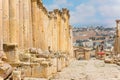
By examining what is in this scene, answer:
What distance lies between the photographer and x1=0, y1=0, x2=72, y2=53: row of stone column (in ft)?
60.3

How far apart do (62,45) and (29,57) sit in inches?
1233

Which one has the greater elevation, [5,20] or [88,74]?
[5,20]

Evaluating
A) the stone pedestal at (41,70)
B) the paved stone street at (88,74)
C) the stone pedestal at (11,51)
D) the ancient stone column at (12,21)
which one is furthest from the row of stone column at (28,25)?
the paved stone street at (88,74)

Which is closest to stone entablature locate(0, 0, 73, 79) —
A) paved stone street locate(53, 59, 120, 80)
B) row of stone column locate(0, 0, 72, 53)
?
row of stone column locate(0, 0, 72, 53)

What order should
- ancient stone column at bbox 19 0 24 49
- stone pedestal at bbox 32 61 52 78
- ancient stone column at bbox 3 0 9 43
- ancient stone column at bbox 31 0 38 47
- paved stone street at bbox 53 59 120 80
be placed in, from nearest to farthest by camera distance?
ancient stone column at bbox 3 0 9 43 < stone pedestal at bbox 32 61 52 78 < paved stone street at bbox 53 59 120 80 < ancient stone column at bbox 19 0 24 49 < ancient stone column at bbox 31 0 38 47

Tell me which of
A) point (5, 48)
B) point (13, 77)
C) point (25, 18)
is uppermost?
point (25, 18)

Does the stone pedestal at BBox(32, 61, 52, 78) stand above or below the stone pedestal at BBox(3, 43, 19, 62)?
below

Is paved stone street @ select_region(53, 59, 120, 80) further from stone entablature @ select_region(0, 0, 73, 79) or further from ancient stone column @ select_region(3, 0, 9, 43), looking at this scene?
ancient stone column @ select_region(3, 0, 9, 43)

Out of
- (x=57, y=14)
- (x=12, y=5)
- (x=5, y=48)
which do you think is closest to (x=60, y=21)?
(x=57, y=14)

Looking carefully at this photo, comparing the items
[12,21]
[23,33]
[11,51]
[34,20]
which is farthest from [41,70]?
[34,20]

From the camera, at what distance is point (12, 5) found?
19.4 metres

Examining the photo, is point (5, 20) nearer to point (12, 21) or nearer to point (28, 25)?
point (12, 21)

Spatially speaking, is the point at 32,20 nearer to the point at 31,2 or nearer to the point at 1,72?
the point at 31,2

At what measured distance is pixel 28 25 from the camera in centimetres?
2573
